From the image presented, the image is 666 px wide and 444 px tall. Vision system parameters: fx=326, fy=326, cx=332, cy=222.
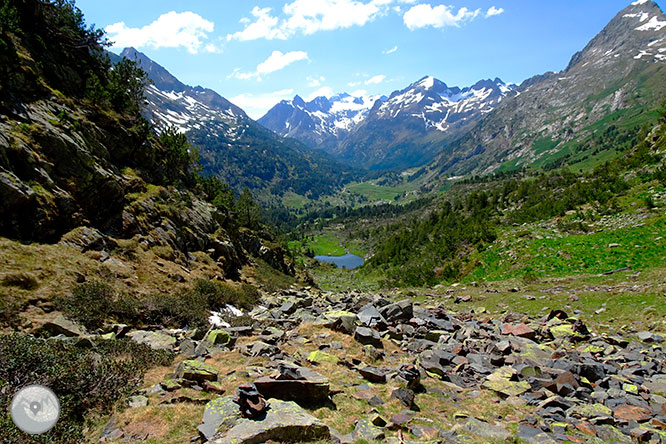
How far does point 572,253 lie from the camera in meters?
Answer: 37.5

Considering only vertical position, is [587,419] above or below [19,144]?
below

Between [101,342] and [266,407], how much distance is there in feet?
28.3

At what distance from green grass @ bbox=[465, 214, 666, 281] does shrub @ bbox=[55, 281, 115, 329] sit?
1590 inches

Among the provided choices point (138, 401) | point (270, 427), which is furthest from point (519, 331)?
point (138, 401)

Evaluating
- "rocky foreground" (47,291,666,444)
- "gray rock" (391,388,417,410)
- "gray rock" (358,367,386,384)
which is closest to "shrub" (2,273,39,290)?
"rocky foreground" (47,291,666,444)

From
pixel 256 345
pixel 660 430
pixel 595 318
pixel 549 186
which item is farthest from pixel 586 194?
pixel 256 345

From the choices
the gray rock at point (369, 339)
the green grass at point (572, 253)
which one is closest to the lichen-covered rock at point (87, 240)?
the gray rock at point (369, 339)

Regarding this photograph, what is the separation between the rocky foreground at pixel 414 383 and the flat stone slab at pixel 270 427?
0.03 m

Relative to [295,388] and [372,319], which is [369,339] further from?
[295,388]

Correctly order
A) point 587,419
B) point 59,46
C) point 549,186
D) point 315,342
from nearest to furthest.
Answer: point 587,419 < point 315,342 < point 59,46 < point 549,186

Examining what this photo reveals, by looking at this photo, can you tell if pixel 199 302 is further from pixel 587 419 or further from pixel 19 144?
pixel 587 419

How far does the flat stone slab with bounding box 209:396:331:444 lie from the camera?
830 centimetres

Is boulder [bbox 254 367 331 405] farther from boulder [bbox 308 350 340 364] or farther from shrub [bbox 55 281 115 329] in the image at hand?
shrub [bbox 55 281 115 329]

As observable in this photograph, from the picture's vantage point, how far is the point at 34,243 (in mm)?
19625
